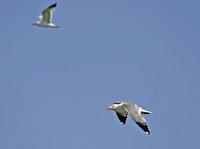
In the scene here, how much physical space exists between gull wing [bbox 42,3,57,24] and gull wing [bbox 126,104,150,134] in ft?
29.4

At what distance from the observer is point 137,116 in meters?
38.3

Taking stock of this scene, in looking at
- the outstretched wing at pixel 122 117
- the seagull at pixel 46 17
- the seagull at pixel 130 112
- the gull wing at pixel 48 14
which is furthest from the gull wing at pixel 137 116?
the gull wing at pixel 48 14

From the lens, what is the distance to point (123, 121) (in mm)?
42031

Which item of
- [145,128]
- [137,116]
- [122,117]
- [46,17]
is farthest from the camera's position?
[46,17]

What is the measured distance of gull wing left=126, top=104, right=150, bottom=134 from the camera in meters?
37.3

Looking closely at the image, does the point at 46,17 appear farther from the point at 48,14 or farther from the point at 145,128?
the point at 145,128

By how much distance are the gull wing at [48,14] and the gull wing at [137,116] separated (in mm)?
8975

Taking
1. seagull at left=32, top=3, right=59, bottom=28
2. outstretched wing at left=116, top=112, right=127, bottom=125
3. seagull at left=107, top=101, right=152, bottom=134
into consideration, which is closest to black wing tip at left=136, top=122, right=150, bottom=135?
seagull at left=107, top=101, right=152, bottom=134

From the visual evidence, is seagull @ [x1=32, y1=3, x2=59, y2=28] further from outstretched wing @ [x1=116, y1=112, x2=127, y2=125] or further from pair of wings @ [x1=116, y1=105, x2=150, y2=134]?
pair of wings @ [x1=116, y1=105, x2=150, y2=134]

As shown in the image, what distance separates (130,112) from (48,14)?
10.4 meters

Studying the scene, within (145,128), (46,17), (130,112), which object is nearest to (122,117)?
(130,112)

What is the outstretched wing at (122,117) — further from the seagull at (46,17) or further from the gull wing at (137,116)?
the seagull at (46,17)

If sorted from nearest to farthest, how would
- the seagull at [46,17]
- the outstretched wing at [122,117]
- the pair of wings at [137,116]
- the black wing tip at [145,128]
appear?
the black wing tip at [145,128] < the pair of wings at [137,116] < the outstretched wing at [122,117] < the seagull at [46,17]

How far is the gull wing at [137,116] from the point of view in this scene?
3731 cm
